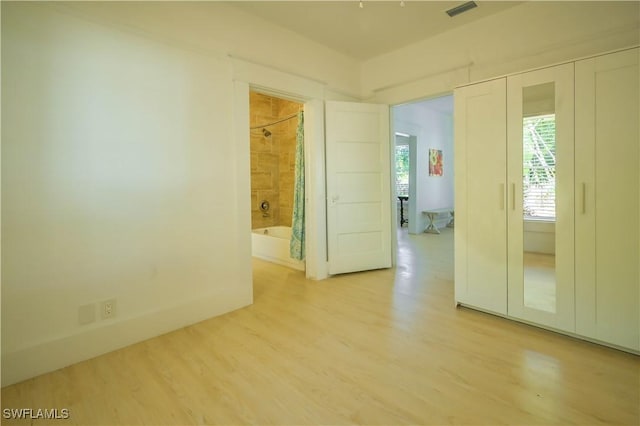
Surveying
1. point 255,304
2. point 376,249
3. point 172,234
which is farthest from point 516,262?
point 172,234

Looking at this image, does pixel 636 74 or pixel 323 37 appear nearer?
pixel 636 74

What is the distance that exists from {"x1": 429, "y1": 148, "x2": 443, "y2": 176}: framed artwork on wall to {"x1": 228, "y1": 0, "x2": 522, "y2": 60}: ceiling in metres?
4.26

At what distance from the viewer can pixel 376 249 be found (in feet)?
13.3

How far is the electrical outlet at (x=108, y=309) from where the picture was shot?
2159mm

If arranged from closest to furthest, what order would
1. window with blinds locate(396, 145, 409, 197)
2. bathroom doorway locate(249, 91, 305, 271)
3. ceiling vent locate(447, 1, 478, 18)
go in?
ceiling vent locate(447, 1, 478, 18)
bathroom doorway locate(249, 91, 305, 271)
window with blinds locate(396, 145, 409, 197)

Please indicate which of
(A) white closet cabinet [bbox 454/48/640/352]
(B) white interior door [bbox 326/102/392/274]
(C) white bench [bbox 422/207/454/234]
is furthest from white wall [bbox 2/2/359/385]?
(C) white bench [bbox 422/207/454/234]

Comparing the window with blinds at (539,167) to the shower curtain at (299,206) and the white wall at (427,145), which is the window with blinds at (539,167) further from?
the white wall at (427,145)

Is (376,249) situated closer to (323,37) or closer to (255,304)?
(255,304)

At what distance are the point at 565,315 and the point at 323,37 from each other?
11.1 feet

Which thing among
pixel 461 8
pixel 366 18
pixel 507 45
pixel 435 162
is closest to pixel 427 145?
pixel 435 162

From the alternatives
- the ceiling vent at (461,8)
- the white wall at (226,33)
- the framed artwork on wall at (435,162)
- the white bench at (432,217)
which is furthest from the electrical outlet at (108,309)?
the framed artwork on wall at (435,162)

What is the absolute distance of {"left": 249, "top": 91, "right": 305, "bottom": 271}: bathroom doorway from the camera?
5.69 meters

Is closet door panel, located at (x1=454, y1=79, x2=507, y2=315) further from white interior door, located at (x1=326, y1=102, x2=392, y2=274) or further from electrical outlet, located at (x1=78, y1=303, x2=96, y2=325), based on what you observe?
electrical outlet, located at (x1=78, y1=303, x2=96, y2=325)

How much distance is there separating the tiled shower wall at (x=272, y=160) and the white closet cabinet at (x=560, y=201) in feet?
11.7
